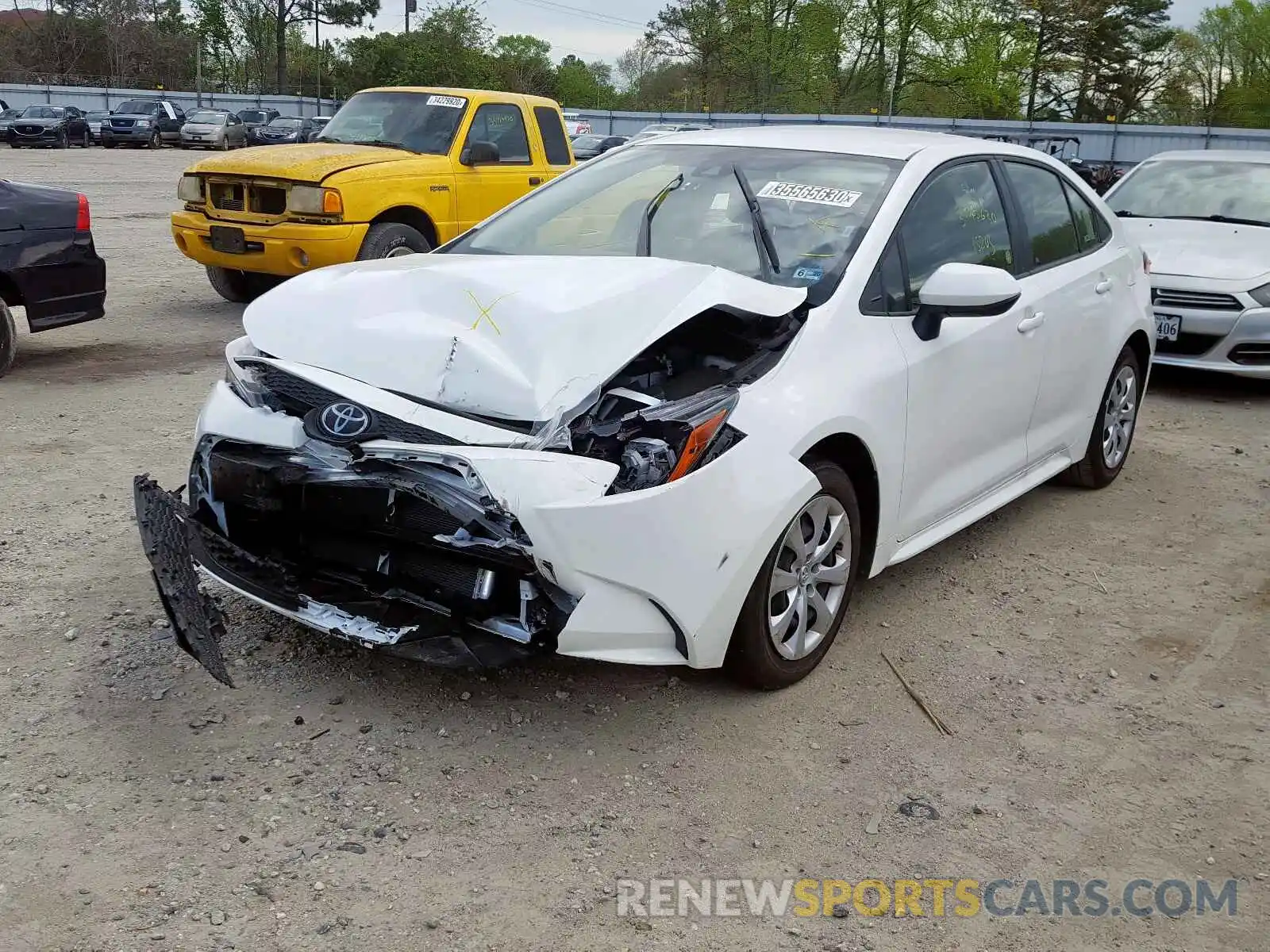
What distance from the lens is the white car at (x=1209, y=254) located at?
7969 mm

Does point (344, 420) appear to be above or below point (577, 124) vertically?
below

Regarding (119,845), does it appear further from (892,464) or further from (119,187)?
(119,187)

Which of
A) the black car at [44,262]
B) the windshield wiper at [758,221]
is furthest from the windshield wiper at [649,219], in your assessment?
the black car at [44,262]

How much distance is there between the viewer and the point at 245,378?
3.74 metres

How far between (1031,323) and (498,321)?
2.28 m

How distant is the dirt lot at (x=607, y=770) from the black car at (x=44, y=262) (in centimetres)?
277

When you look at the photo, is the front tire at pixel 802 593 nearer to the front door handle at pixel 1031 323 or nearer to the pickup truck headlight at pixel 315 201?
the front door handle at pixel 1031 323

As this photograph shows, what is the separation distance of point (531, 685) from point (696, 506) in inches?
36.5

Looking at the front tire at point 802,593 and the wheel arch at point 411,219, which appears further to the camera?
the wheel arch at point 411,219

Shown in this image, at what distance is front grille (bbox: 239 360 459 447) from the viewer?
327cm

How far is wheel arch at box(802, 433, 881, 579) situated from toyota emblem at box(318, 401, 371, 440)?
4.20ft

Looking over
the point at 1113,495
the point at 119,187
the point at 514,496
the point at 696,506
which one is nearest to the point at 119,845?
the point at 514,496

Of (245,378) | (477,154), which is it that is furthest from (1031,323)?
(477,154)

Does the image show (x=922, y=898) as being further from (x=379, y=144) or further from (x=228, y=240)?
(x=379, y=144)
